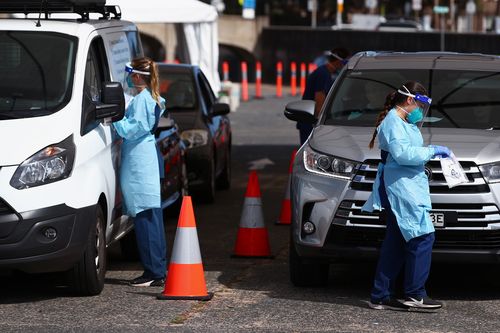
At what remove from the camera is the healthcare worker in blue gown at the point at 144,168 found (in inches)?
388

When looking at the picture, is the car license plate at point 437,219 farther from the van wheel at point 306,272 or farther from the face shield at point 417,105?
the van wheel at point 306,272

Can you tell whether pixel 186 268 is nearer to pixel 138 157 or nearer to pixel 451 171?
pixel 138 157

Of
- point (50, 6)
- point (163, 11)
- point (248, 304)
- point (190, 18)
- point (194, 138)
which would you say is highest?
point (50, 6)

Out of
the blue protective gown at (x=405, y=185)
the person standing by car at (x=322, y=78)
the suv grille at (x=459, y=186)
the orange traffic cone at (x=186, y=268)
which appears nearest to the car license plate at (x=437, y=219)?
the suv grille at (x=459, y=186)

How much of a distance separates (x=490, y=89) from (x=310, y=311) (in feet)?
8.84

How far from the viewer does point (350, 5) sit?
83.6 meters

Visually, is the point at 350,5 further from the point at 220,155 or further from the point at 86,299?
the point at 86,299

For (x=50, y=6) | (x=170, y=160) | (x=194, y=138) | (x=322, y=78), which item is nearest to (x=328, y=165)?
(x=50, y=6)

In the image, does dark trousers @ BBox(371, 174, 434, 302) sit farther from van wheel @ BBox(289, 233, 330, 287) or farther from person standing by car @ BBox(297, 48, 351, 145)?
person standing by car @ BBox(297, 48, 351, 145)

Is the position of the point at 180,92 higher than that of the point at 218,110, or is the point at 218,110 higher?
the point at 180,92

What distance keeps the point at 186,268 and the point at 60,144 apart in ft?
3.93

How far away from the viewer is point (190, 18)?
20109mm

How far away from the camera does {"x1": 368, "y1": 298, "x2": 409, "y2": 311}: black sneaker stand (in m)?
9.02

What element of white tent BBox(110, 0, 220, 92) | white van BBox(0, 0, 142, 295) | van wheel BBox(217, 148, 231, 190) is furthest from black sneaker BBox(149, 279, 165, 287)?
van wheel BBox(217, 148, 231, 190)
